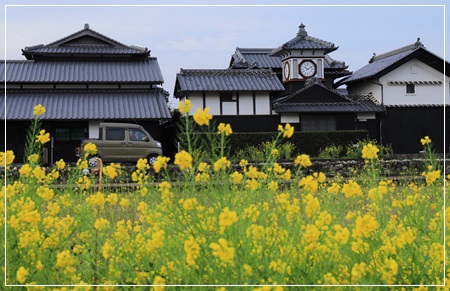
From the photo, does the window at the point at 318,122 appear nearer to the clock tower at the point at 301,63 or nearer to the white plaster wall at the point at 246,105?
the clock tower at the point at 301,63

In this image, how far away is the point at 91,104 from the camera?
49.2ft

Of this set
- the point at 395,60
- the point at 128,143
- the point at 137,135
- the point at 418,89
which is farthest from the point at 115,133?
the point at 418,89

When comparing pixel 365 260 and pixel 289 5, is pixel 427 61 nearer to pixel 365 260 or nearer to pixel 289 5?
pixel 289 5

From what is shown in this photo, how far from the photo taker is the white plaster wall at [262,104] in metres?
6.50

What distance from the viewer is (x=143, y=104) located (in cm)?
1591

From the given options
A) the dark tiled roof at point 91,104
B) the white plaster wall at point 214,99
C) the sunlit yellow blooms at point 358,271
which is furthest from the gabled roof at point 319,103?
the dark tiled roof at point 91,104

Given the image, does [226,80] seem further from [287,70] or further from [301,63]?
[301,63]

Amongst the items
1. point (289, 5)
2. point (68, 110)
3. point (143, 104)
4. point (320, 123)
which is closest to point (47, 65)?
point (68, 110)

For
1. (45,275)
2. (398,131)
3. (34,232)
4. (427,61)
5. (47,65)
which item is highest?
(47,65)

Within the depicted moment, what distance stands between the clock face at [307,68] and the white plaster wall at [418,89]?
149cm

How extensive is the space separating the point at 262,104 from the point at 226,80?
0.60 m

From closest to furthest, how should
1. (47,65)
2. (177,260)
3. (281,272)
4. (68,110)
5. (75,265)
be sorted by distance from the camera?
1. (281,272)
2. (177,260)
3. (75,265)
4. (68,110)
5. (47,65)

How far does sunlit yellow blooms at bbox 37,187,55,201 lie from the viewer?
347 cm

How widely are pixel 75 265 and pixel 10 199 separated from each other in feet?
2.41
